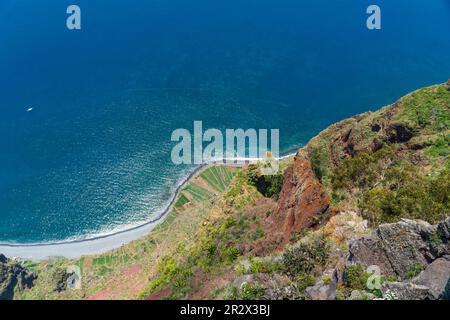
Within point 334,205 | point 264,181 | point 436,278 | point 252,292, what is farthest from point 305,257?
point 264,181

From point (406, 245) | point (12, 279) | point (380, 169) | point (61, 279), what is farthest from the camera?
point (12, 279)

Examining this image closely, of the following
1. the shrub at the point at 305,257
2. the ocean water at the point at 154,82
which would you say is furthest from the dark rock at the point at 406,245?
the ocean water at the point at 154,82

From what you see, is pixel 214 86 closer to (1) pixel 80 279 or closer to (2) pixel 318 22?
(2) pixel 318 22

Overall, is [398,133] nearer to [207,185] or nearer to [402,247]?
[402,247]

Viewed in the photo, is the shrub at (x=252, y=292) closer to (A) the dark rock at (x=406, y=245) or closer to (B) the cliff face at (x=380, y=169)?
(A) the dark rock at (x=406, y=245)

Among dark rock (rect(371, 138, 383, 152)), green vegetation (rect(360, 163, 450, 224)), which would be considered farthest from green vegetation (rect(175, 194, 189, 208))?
green vegetation (rect(360, 163, 450, 224))

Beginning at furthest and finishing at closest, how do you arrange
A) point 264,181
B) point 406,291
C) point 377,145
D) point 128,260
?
point 128,260, point 264,181, point 377,145, point 406,291
